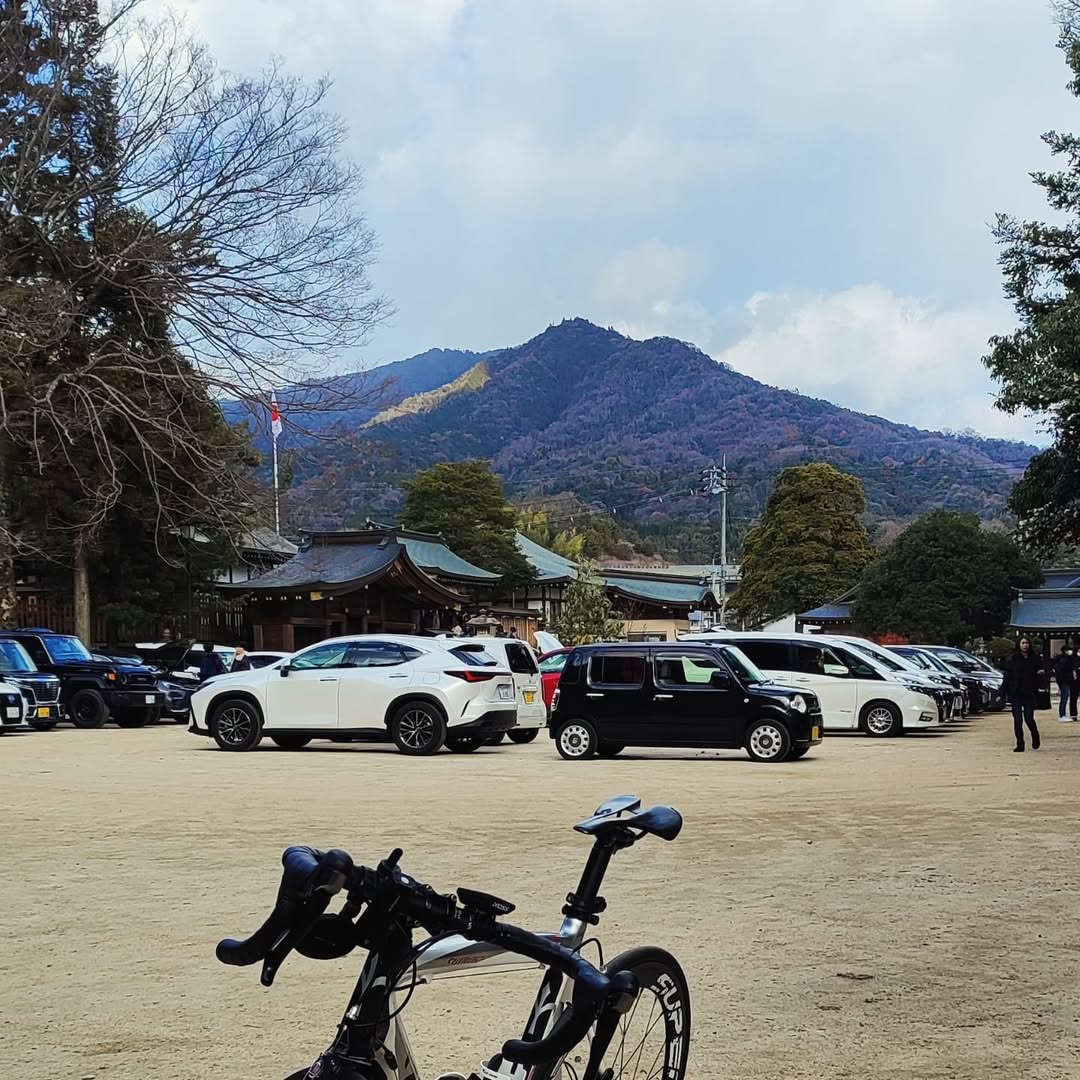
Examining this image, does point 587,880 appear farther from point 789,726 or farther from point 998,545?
point 998,545

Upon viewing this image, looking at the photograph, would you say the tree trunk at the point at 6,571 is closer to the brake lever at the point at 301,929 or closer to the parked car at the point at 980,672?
the parked car at the point at 980,672

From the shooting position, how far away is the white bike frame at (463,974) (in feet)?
9.09

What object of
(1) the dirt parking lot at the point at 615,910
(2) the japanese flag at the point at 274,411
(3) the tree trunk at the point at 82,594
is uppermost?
(2) the japanese flag at the point at 274,411

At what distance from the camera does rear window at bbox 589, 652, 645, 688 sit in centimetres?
1844

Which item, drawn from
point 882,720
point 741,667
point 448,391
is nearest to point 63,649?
point 741,667

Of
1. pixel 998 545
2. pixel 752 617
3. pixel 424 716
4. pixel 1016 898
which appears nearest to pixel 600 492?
pixel 752 617

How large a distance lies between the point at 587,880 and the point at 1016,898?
5.45 m

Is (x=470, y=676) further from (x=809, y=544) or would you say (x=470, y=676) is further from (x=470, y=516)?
(x=470, y=516)

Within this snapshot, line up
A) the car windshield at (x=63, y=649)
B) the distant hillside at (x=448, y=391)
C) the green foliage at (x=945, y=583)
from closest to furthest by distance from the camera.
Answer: the car windshield at (x=63, y=649) → the green foliage at (x=945, y=583) → the distant hillside at (x=448, y=391)

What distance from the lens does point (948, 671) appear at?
3120 cm

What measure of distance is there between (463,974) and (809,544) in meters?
63.6

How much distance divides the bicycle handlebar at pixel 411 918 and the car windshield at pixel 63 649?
86.9 feet

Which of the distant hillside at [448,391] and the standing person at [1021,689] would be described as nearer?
the standing person at [1021,689]

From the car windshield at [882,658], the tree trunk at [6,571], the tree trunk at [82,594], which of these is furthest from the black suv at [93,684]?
the car windshield at [882,658]
